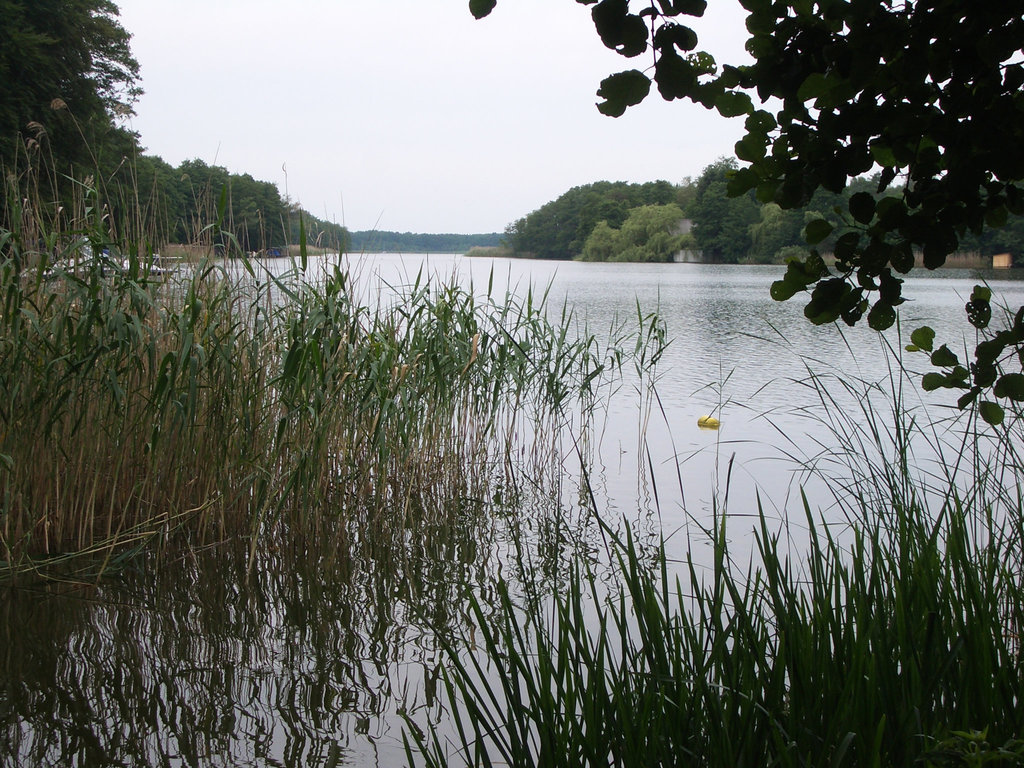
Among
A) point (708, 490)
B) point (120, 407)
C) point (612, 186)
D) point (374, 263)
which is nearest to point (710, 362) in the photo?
point (708, 490)

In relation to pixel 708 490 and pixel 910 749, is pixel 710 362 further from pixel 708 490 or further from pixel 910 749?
pixel 910 749

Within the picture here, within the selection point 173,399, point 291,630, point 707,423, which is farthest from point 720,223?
point 291,630

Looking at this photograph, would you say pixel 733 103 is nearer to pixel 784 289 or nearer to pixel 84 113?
pixel 784 289

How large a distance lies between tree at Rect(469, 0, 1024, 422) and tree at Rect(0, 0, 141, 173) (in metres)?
15.1

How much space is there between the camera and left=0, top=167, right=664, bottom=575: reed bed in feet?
12.9

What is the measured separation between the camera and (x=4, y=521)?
4023 millimetres

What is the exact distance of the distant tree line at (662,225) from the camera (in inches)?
1545

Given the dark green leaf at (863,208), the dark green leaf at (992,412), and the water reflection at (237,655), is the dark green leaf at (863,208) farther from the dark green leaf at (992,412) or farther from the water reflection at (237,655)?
the water reflection at (237,655)

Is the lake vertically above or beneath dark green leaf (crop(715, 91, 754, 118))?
beneath

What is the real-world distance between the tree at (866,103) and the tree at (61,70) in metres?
15.1

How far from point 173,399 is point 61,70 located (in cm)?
1804

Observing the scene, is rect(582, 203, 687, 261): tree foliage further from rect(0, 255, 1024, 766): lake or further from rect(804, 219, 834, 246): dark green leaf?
rect(804, 219, 834, 246): dark green leaf

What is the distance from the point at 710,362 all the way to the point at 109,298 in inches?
367

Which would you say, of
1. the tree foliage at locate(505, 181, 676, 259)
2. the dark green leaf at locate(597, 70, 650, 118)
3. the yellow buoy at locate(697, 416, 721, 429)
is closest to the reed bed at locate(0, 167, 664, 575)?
the dark green leaf at locate(597, 70, 650, 118)
